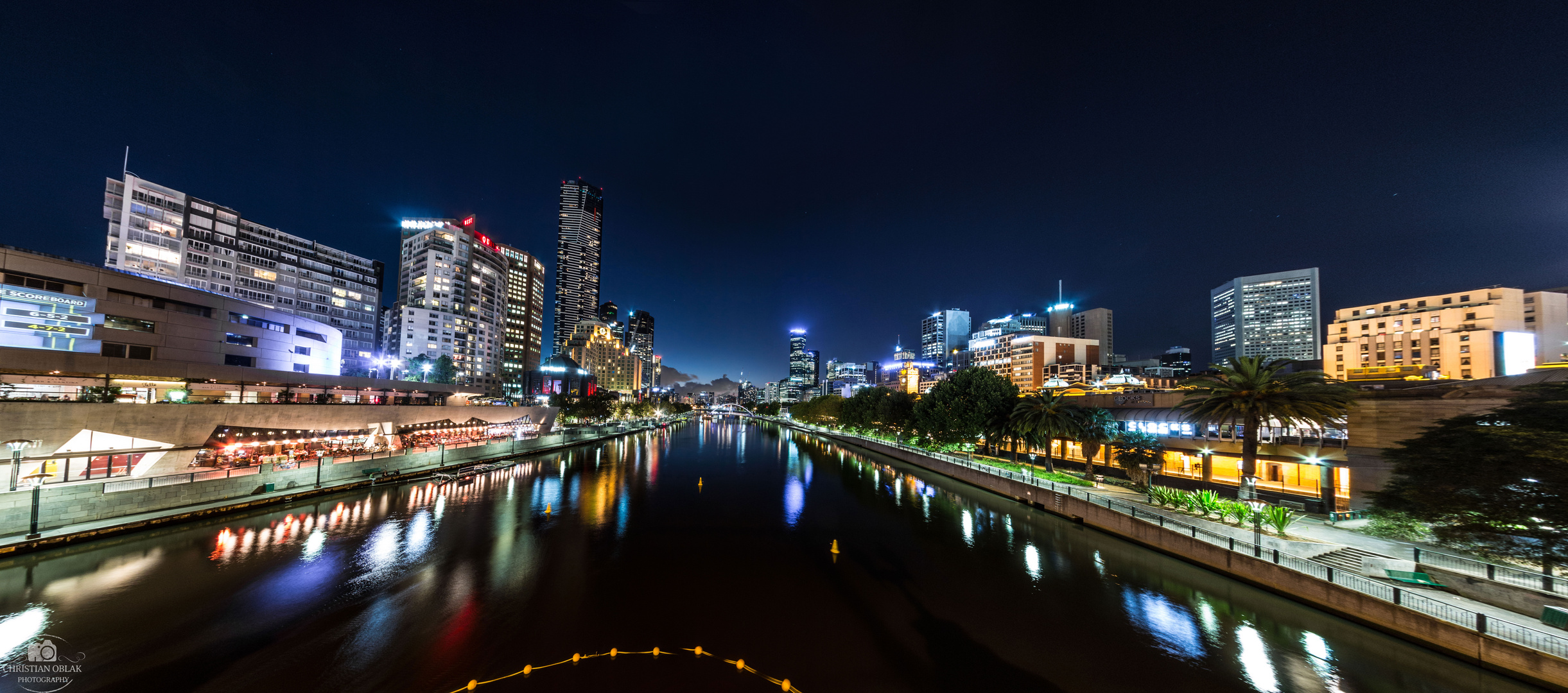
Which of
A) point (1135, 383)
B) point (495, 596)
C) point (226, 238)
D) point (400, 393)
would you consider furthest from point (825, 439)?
point (226, 238)

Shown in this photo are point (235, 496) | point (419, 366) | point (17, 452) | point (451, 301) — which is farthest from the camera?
point (451, 301)

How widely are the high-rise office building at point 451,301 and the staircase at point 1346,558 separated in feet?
481

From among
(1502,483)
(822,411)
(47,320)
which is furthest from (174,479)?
(822,411)

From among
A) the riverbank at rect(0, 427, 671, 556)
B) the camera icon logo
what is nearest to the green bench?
the camera icon logo

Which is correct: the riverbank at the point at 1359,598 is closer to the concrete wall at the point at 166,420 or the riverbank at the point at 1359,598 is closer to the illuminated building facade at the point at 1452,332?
the concrete wall at the point at 166,420

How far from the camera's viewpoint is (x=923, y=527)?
107 ft

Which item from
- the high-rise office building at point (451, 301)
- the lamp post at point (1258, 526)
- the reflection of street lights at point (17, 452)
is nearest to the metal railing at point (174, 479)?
the reflection of street lights at point (17, 452)

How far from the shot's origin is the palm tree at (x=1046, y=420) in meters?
39.7

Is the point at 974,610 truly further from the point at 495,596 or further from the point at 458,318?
the point at 458,318

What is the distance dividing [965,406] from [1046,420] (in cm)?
A: 1263

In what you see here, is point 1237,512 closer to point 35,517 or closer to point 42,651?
point 42,651

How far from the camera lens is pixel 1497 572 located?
615 inches

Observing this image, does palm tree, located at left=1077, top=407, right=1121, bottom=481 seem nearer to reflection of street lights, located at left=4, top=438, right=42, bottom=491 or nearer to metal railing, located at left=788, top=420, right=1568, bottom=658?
metal railing, located at left=788, top=420, right=1568, bottom=658

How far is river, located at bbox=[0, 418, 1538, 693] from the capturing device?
553 inches
